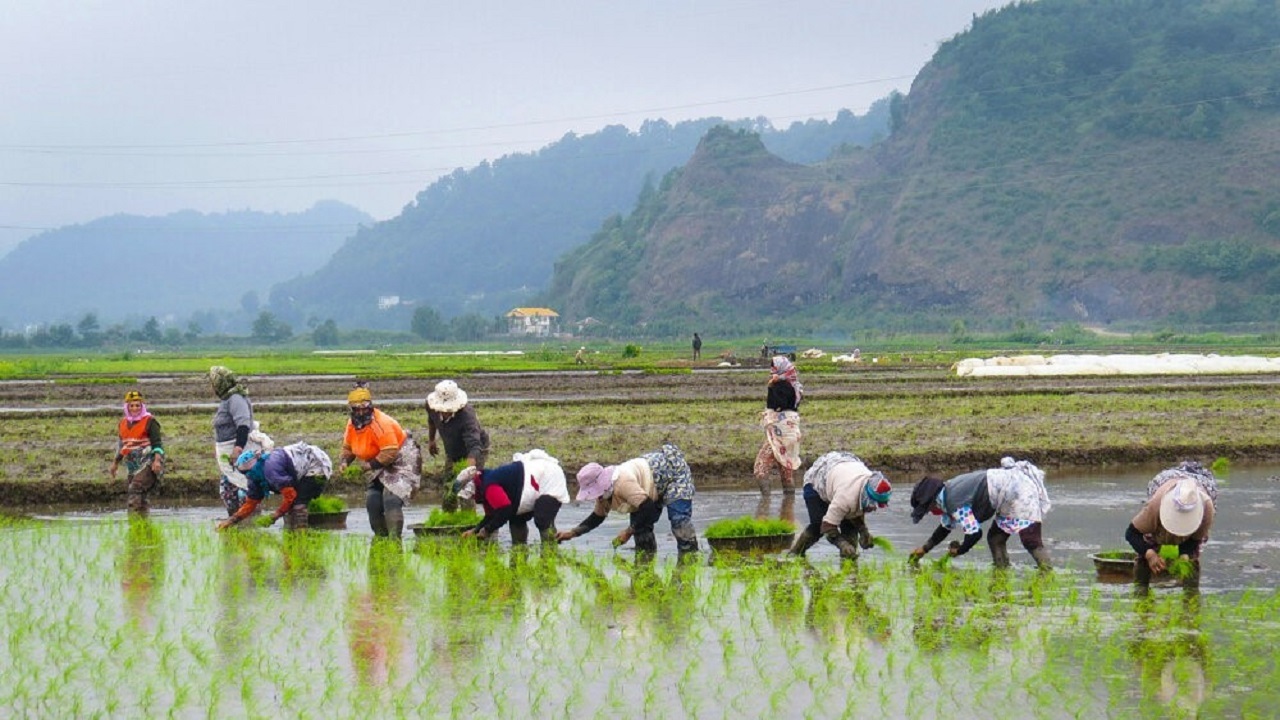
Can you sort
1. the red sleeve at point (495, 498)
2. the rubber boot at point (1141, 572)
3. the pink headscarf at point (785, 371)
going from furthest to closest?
the pink headscarf at point (785, 371), the red sleeve at point (495, 498), the rubber boot at point (1141, 572)

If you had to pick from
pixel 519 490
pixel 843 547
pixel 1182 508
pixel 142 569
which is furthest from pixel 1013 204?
pixel 142 569

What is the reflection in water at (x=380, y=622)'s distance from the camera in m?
9.61

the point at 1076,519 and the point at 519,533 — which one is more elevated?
the point at 519,533

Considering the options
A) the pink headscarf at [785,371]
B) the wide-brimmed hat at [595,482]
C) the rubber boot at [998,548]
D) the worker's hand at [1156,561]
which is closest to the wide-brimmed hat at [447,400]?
the wide-brimmed hat at [595,482]

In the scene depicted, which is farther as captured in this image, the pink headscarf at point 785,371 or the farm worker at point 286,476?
the pink headscarf at point 785,371

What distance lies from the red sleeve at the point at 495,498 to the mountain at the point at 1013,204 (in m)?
109

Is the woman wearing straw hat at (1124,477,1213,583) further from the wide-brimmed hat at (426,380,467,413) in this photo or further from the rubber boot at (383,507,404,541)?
the rubber boot at (383,507,404,541)

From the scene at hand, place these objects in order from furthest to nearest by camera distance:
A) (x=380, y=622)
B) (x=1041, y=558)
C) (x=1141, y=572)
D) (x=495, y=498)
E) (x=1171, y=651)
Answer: (x=495, y=498) → (x=1041, y=558) → (x=1141, y=572) → (x=380, y=622) → (x=1171, y=651)

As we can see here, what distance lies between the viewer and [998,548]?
42.2 ft

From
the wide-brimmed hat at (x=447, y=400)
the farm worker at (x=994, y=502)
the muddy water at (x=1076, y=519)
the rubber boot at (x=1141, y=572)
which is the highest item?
the wide-brimmed hat at (x=447, y=400)

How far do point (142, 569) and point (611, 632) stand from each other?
530cm

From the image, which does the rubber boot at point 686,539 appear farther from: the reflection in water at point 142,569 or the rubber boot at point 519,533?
the reflection in water at point 142,569

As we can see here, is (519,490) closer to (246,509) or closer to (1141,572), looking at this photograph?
(246,509)

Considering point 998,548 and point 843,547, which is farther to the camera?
point 843,547
